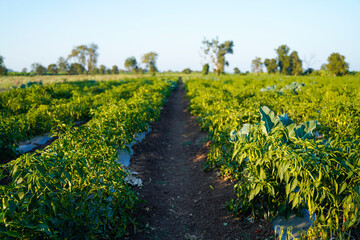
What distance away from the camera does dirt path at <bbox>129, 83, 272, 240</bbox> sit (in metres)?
3.05

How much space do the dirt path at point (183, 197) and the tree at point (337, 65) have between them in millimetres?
52235

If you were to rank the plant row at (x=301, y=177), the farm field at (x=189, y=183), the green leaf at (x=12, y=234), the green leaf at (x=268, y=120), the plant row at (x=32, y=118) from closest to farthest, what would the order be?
1. the green leaf at (x=12, y=234)
2. the farm field at (x=189, y=183)
3. the plant row at (x=301, y=177)
4. the green leaf at (x=268, y=120)
5. the plant row at (x=32, y=118)

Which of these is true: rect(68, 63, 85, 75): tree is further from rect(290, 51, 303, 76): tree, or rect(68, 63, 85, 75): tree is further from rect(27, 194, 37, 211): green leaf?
rect(27, 194, 37, 211): green leaf

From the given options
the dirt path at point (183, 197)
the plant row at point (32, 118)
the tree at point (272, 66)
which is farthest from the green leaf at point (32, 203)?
the tree at point (272, 66)

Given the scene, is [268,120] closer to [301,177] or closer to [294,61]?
[301,177]

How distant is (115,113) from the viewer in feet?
17.0

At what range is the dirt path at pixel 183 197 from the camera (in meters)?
3.05

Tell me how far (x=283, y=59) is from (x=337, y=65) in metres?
19.0

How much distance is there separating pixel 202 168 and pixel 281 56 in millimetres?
69428

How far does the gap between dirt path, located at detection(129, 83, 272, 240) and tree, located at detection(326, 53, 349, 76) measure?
52235mm

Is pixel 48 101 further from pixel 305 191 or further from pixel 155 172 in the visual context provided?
pixel 305 191

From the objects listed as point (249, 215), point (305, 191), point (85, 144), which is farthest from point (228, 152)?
point (85, 144)

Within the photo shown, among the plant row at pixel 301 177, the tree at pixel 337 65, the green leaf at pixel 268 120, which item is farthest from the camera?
the tree at pixel 337 65

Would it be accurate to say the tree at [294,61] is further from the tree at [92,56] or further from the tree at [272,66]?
the tree at [92,56]
